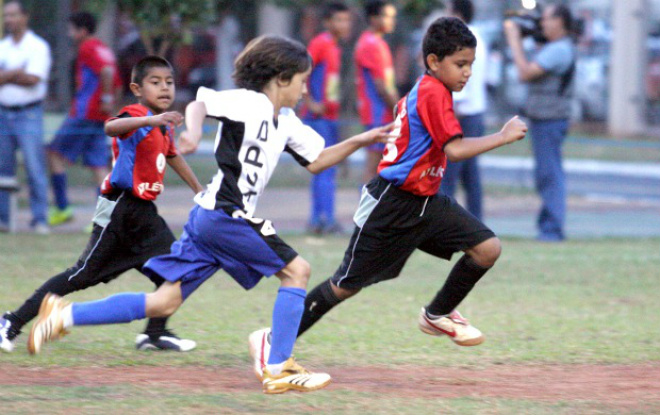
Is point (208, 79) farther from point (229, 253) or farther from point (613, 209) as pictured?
point (229, 253)

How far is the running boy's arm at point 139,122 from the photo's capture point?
4.93 meters

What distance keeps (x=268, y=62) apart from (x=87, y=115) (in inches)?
258

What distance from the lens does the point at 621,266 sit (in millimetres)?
9344

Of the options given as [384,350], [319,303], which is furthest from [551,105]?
[319,303]

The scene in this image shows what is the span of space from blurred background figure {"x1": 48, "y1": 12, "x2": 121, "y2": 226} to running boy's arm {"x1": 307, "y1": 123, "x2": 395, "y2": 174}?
6267 mm

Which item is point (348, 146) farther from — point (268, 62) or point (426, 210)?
point (426, 210)

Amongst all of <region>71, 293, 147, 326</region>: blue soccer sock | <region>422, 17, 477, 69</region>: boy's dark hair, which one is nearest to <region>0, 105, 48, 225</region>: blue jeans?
<region>71, 293, 147, 326</region>: blue soccer sock

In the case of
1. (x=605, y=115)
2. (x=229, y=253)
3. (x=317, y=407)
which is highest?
(x=229, y=253)

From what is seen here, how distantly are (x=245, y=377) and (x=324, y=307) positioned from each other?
0.55 meters

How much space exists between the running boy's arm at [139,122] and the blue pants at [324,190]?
522cm

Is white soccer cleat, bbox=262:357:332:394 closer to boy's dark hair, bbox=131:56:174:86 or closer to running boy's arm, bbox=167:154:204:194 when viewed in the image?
running boy's arm, bbox=167:154:204:194

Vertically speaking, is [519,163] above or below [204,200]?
below

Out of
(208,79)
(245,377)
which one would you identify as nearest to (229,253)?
(245,377)

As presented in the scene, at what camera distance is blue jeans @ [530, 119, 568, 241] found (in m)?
10.7
